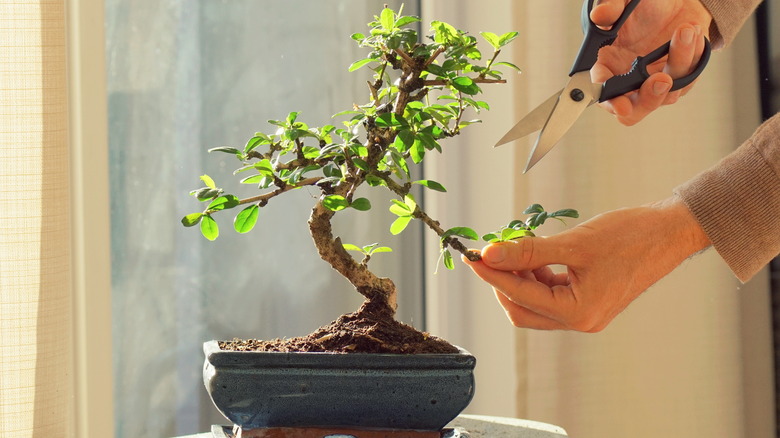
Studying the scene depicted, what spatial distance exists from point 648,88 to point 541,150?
6.5 inches

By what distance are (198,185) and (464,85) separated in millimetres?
882

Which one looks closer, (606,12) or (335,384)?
(335,384)

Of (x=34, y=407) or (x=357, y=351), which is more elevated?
(x=357, y=351)

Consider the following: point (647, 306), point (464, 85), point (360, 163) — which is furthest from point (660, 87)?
point (647, 306)

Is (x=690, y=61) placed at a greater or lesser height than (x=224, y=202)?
greater

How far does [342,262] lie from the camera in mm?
871

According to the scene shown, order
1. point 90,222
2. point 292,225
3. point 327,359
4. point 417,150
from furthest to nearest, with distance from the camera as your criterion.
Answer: point 292,225 → point 90,222 → point 417,150 → point 327,359

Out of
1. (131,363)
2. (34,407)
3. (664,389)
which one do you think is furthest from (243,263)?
(664,389)

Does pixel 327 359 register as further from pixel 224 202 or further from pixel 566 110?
pixel 566 110

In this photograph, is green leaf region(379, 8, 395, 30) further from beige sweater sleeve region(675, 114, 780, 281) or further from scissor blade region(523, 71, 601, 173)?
beige sweater sleeve region(675, 114, 780, 281)

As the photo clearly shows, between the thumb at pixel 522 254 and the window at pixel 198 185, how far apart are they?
2.95ft

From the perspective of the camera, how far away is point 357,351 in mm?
782

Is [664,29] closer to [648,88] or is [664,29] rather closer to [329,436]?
[648,88]

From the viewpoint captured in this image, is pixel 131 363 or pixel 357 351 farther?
pixel 131 363
